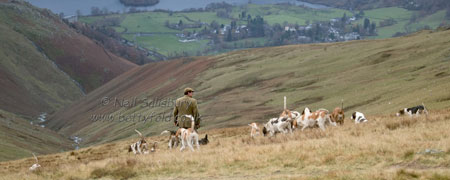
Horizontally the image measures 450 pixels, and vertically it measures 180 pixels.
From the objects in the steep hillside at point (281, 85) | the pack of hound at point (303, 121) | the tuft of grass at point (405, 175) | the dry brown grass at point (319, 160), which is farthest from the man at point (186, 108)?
the steep hillside at point (281, 85)

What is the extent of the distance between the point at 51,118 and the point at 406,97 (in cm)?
9291

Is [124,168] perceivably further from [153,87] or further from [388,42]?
[153,87]

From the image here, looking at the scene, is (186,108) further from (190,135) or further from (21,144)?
(21,144)

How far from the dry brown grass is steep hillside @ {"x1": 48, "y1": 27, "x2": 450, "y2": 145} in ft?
47.6

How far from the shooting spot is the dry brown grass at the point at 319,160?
16391 millimetres

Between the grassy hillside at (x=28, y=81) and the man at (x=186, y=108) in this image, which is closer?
the man at (x=186, y=108)

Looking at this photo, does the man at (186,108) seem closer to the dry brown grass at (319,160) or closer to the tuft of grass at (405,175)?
the dry brown grass at (319,160)

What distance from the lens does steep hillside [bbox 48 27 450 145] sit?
50.5 m

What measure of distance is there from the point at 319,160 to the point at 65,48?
572 ft

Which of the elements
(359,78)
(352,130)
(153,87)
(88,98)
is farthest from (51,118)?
(352,130)

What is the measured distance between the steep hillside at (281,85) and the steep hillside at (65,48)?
161 feet

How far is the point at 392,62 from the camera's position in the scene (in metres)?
65.2
